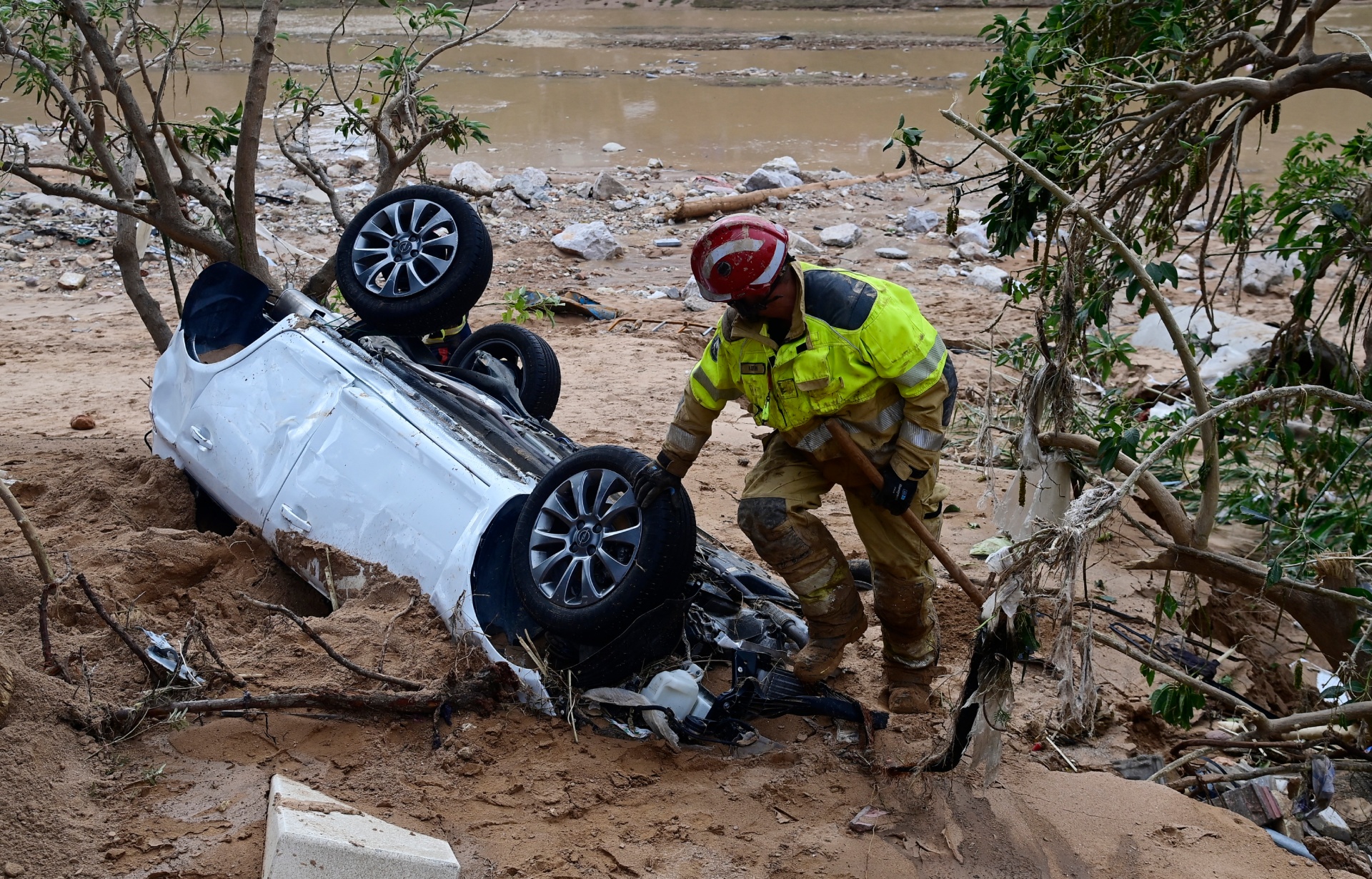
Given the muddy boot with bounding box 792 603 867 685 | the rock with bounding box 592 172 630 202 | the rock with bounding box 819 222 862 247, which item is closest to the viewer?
the muddy boot with bounding box 792 603 867 685

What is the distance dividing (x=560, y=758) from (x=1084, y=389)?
6.16 meters

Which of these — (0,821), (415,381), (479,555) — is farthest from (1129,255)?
(0,821)

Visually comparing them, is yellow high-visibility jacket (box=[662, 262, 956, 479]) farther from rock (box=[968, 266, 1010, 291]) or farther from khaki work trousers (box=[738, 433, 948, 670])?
rock (box=[968, 266, 1010, 291])

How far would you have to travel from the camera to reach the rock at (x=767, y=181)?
580 inches

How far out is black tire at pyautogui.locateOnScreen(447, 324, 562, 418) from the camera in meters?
5.43

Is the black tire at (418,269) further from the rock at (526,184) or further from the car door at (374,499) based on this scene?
the rock at (526,184)

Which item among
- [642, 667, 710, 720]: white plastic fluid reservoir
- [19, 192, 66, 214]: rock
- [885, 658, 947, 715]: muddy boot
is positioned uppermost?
[19, 192, 66, 214]: rock

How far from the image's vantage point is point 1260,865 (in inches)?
136

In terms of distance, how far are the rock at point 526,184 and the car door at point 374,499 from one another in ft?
32.3

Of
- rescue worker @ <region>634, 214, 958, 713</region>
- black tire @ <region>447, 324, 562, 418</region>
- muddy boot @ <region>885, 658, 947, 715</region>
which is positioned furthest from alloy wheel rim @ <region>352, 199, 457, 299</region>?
muddy boot @ <region>885, 658, 947, 715</region>

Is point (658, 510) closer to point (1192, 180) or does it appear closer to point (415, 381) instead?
point (415, 381)

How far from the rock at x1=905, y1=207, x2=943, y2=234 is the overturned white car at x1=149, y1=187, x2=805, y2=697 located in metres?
8.52

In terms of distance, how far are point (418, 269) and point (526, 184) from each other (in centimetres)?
963

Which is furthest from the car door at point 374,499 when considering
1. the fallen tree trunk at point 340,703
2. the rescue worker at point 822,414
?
the rescue worker at point 822,414
